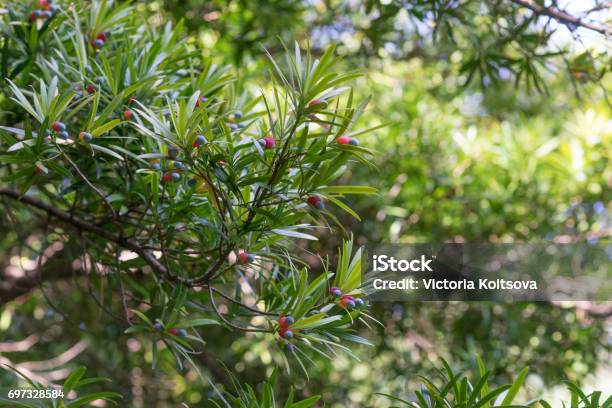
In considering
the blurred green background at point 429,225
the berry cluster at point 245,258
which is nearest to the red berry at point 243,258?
the berry cluster at point 245,258

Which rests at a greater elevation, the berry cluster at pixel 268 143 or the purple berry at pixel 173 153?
the berry cluster at pixel 268 143

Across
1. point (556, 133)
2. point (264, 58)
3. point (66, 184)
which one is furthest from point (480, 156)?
point (66, 184)

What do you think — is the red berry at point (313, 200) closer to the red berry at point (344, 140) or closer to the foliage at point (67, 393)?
the red berry at point (344, 140)

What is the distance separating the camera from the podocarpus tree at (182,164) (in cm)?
86

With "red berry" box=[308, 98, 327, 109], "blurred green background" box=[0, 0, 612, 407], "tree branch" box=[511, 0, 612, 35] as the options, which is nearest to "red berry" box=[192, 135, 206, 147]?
"red berry" box=[308, 98, 327, 109]

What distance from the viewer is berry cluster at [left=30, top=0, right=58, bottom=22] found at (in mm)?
1200

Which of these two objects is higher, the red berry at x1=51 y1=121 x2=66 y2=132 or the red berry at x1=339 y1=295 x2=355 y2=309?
the red berry at x1=51 y1=121 x2=66 y2=132

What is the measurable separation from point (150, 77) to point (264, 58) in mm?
1294

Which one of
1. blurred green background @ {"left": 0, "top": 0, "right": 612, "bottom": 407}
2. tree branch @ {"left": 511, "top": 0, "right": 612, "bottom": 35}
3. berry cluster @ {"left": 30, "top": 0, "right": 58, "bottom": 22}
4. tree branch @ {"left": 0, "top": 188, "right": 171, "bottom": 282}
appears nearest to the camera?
tree branch @ {"left": 0, "top": 188, "right": 171, "bottom": 282}

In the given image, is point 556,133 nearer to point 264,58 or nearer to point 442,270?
point 264,58

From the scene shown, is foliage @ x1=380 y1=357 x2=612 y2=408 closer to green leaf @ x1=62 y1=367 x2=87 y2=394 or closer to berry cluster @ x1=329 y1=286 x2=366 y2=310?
berry cluster @ x1=329 y1=286 x2=366 y2=310

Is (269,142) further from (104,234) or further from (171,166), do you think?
(104,234)

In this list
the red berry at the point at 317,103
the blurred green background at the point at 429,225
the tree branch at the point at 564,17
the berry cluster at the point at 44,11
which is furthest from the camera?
the blurred green background at the point at 429,225

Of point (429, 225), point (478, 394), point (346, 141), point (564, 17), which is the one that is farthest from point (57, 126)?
point (429, 225)
